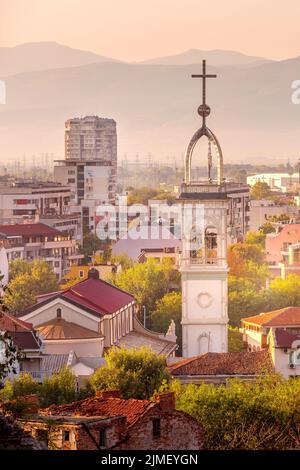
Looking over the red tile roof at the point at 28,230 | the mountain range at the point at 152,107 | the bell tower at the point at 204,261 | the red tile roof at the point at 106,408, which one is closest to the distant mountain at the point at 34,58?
the mountain range at the point at 152,107

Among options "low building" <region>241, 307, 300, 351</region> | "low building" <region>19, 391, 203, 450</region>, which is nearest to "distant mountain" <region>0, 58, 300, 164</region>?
"low building" <region>241, 307, 300, 351</region>

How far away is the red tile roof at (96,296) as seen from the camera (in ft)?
146

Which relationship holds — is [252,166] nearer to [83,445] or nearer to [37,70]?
[37,70]

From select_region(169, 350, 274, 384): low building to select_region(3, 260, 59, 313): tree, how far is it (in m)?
14.7

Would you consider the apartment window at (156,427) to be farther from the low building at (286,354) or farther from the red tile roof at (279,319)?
the red tile roof at (279,319)

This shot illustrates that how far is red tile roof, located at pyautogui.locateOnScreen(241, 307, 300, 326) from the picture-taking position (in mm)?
45562

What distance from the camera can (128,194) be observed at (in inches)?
5281

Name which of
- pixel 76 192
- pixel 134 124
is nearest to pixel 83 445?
pixel 76 192

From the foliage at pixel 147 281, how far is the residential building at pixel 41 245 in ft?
69.8

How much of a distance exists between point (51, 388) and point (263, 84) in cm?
10764

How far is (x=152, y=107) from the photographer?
155250 millimetres

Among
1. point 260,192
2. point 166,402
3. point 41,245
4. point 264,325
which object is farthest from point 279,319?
point 260,192

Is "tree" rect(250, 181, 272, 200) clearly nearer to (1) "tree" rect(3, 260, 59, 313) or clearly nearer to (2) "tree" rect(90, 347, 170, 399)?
(1) "tree" rect(3, 260, 59, 313)

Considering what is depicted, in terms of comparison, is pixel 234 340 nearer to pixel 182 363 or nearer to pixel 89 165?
pixel 182 363
